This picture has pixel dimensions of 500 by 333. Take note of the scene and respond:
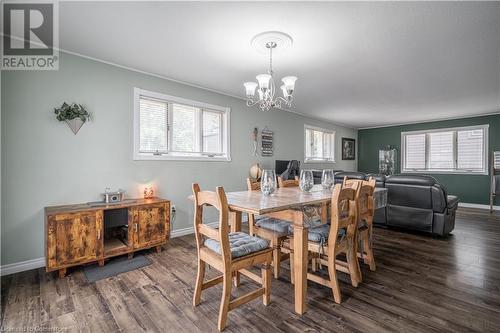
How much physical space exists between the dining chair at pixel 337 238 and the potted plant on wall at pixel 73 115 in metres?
2.81

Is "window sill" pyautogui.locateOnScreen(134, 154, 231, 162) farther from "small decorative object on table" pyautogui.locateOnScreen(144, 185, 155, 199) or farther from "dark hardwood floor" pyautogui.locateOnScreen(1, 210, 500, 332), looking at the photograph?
"dark hardwood floor" pyautogui.locateOnScreen(1, 210, 500, 332)

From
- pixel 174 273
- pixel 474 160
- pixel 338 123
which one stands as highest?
pixel 338 123

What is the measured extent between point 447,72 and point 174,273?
432cm

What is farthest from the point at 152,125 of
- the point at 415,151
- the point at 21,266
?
the point at 415,151

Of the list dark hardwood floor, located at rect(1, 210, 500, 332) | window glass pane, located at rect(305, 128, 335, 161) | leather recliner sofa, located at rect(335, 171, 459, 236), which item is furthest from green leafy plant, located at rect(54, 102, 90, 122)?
window glass pane, located at rect(305, 128, 335, 161)

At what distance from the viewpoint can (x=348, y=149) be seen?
26.2 ft

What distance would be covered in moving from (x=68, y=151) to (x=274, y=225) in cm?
248

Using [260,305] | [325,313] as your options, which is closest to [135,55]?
[260,305]

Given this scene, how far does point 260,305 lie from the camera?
1.90 meters

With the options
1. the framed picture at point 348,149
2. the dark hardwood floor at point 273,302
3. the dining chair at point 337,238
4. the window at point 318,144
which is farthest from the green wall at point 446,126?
the dining chair at point 337,238

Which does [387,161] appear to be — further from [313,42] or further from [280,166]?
[313,42]

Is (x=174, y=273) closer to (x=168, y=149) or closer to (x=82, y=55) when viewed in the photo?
(x=168, y=149)

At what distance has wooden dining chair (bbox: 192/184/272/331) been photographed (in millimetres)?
1563

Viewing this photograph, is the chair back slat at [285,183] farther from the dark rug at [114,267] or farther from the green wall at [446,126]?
the green wall at [446,126]
